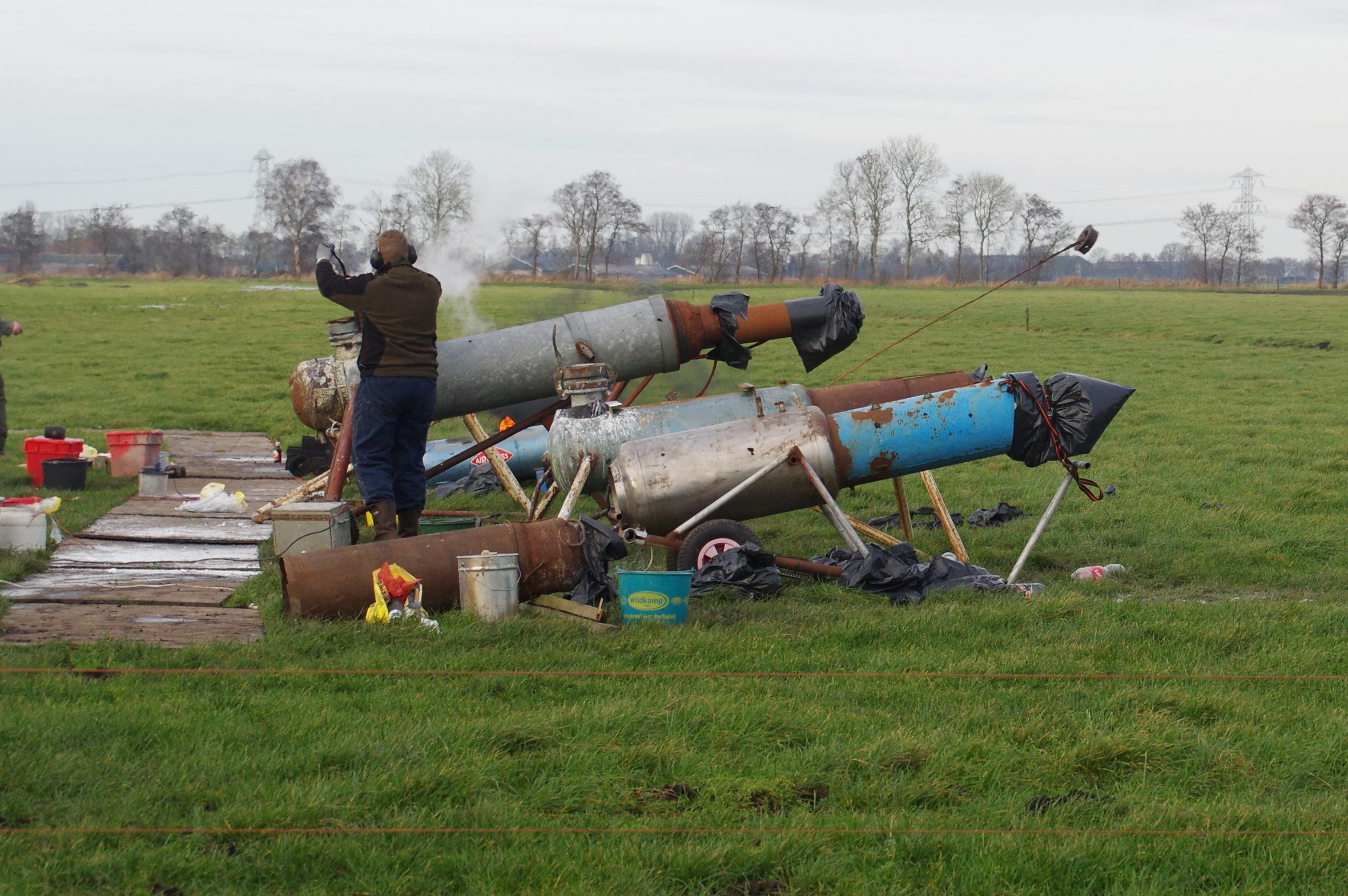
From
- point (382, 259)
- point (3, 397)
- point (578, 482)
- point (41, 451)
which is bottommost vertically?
point (41, 451)

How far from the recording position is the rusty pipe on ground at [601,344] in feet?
33.2

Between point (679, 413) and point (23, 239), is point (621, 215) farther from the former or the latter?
point (23, 239)

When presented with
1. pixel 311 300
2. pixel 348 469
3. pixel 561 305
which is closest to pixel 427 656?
pixel 348 469

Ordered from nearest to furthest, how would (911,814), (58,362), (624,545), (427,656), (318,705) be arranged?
(911,814), (318,705), (427,656), (624,545), (58,362)

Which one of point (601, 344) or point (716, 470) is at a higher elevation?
point (601, 344)

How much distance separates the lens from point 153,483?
11750mm

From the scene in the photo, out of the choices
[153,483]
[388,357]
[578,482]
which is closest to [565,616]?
[578,482]

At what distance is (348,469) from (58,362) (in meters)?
17.7

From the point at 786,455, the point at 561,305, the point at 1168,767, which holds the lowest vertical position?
the point at 1168,767

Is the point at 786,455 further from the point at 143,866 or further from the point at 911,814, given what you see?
the point at 143,866

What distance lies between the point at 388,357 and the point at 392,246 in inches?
30.6

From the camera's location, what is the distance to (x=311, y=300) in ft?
144

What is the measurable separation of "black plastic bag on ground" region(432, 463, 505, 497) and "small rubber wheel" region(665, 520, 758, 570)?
4.49 m

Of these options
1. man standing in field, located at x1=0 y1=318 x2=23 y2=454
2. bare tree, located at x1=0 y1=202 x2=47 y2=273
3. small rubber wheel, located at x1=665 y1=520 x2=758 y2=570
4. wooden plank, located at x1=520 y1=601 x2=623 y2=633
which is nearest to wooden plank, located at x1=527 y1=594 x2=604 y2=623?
wooden plank, located at x1=520 y1=601 x2=623 y2=633
